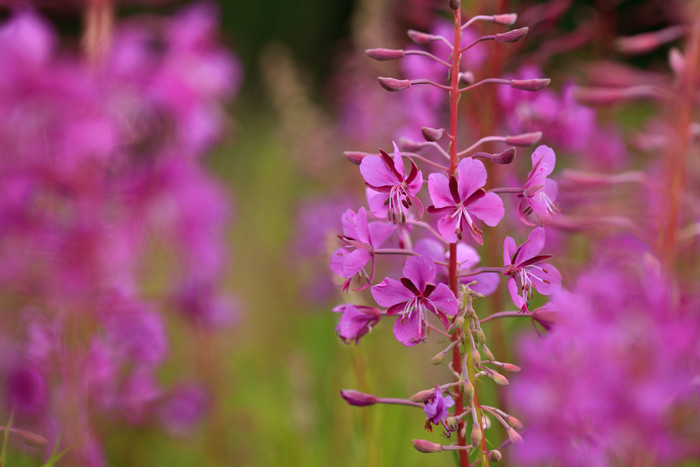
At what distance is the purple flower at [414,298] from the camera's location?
826mm

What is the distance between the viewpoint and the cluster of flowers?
1.47 metres

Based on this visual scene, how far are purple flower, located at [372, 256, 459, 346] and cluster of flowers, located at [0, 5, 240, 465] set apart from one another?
0.80 metres

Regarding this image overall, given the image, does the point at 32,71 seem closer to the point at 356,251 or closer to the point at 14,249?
the point at 14,249

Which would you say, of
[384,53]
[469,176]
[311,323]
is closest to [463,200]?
[469,176]

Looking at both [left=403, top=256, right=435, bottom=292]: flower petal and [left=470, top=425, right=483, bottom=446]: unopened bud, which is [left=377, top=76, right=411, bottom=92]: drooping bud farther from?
[left=470, top=425, right=483, bottom=446]: unopened bud

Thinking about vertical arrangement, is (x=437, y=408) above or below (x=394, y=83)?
below

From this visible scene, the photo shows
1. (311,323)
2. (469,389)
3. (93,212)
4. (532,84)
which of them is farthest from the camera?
(311,323)

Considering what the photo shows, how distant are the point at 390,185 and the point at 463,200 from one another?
0.09 meters

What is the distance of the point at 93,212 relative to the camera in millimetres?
1534

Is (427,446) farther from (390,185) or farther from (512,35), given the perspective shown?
(512,35)

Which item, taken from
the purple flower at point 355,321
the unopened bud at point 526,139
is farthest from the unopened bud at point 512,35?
the purple flower at point 355,321

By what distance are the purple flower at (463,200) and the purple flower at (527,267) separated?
0.15 feet

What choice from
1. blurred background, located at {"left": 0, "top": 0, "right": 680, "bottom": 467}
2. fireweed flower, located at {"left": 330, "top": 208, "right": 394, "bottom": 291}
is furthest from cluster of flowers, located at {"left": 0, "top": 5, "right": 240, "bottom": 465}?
fireweed flower, located at {"left": 330, "top": 208, "right": 394, "bottom": 291}

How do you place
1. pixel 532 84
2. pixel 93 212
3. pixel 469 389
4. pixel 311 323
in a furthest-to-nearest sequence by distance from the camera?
pixel 311 323 → pixel 93 212 → pixel 532 84 → pixel 469 389
